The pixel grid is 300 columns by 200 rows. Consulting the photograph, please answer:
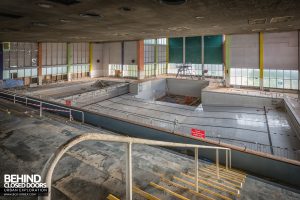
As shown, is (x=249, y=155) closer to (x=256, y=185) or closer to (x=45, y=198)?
(x=256, y=185)

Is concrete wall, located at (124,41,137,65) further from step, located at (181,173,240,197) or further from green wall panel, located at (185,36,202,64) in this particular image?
step, located at (181,173,240,197)

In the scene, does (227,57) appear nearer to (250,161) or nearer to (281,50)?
(281,50)

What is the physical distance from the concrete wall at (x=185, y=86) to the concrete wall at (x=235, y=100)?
23.9 ft

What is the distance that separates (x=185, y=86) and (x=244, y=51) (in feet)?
32.6

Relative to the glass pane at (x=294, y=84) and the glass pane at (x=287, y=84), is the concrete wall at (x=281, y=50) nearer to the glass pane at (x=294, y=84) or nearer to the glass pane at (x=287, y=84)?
the glass pane at (x=294, y=84)

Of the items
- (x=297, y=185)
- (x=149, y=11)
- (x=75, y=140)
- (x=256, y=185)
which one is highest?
(x=149, y=11)

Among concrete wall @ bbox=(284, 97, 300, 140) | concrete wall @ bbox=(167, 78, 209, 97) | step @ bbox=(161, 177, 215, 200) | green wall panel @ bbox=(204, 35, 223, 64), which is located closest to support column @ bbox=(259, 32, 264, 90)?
concrete wall @ bbox=(284, 97, 300, 140)

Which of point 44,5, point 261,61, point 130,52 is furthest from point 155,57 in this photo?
point 44,5

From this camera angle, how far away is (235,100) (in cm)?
2252

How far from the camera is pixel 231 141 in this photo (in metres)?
13.7

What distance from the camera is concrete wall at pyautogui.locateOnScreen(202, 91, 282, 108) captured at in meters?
21.0

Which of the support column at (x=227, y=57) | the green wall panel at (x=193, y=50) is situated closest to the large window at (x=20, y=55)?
the green wall panel at (x=193, y=50)

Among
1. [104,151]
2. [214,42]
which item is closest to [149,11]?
[104,151]

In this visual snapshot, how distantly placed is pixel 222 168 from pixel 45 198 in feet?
24.5
